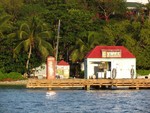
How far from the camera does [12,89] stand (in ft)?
219

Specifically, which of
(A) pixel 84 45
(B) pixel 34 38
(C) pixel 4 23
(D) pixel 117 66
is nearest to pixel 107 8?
(A) pixel 84 45

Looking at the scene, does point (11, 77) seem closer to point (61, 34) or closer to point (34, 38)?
point (34, 38)

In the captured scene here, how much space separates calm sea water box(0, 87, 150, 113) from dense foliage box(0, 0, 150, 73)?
1436 cm

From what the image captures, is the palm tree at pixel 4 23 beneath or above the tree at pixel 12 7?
beneath

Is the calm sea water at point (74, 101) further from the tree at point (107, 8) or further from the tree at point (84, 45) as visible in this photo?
the tree at point (107, 8)

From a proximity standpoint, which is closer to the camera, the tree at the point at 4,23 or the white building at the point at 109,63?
the white building at the point at 109,63

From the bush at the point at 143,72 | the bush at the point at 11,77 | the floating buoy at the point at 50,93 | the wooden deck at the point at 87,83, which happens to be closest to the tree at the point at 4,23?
the bush at the point at 11,77

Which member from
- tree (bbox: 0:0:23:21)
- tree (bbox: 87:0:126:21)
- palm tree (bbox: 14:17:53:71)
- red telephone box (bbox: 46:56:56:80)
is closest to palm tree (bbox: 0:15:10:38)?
palm tree (bbox: 14:17:53:71)

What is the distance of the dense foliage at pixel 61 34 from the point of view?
78812mm

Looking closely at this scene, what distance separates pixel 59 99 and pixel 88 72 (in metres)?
15.2

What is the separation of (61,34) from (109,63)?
16117 mm

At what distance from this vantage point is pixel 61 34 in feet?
274

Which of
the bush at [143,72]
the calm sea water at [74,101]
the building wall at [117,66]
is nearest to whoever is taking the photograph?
the calm sea water at [74,101]

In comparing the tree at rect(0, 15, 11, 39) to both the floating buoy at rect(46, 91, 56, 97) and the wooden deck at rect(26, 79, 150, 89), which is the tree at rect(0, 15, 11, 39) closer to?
the wooden deck at rect(26, 79, 150, 89)
